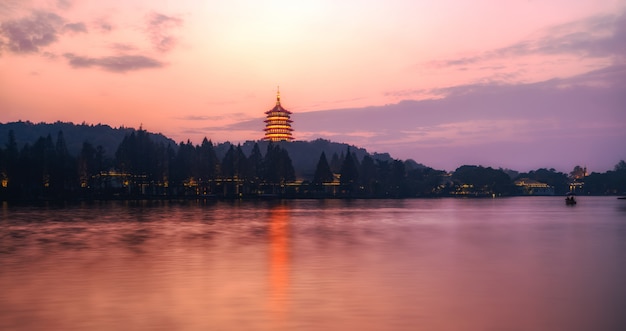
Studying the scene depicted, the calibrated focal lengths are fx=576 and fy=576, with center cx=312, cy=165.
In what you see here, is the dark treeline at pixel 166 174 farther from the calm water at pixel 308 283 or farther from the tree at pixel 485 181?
the calm water at pixel 308 283

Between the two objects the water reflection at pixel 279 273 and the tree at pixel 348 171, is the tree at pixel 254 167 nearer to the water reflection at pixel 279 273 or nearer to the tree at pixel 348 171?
the tree at pixel 348 171

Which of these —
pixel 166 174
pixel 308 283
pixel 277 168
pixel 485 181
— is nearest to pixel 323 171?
pixel 277 168

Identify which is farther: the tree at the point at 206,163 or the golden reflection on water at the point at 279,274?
the tree at the point at 206,163

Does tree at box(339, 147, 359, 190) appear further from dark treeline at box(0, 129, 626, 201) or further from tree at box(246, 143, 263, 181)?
tree at box(246, 143, 263, 181)

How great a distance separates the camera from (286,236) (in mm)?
36281

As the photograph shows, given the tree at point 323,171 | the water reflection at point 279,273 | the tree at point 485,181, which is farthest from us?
the tree at point 485,181

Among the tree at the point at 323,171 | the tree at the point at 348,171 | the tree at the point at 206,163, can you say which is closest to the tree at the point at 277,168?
the tree at the point at 323,171

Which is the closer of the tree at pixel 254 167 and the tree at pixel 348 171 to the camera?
the tree at pixel 254 167

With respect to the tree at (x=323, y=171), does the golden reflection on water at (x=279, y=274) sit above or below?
below

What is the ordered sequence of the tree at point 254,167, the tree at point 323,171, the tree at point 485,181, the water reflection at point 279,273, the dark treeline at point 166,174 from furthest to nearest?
1. the tree at point 485,181
2. the tree at point 323,171
3. the tree at point 254,167
4. the dark treeline at point 166,174
5. the water reflection at point 279,273

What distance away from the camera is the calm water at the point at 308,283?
13.5 meters

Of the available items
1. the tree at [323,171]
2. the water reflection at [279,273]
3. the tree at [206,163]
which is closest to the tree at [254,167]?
the tree at [206,163]

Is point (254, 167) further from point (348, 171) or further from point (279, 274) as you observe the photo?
point (279, 274)

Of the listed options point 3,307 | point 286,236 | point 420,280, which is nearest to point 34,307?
point 3,307
